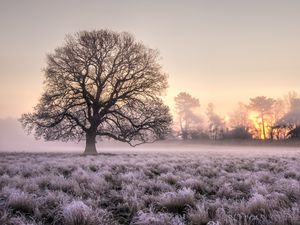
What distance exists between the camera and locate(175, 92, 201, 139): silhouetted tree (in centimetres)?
7270

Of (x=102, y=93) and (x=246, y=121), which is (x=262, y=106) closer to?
(x=246, y=121)

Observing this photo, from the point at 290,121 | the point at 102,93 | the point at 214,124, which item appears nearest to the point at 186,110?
the point at 214,124

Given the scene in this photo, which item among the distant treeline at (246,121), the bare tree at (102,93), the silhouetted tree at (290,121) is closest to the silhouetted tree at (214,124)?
the distant treeline at (246,121)

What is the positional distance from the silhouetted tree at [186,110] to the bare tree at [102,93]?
146 ft

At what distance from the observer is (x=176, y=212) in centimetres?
521

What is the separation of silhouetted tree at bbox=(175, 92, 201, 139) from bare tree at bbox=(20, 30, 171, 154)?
44385 millimetres

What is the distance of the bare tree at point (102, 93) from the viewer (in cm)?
2733

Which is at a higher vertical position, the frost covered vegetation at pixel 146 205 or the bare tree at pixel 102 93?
the bare tree at pixel 102 93

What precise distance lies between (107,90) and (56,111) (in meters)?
4.78

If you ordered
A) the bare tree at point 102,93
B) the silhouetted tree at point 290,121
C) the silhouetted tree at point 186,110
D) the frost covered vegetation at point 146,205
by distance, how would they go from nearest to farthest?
the frost covered vegetation at point 146,205
the bare tree at point 102,93
the silhouetted tree at point 290,121
the silhouetted tree at point 186,110

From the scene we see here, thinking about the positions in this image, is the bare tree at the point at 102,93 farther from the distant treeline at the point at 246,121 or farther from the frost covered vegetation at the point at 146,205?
the distant treeline at the point at 246,121

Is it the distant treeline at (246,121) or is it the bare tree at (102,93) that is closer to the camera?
the bare tree at (102,93)

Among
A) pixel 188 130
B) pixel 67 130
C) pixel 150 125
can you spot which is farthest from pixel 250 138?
pixel 67 130

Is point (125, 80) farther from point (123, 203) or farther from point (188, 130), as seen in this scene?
point (188, 130)
